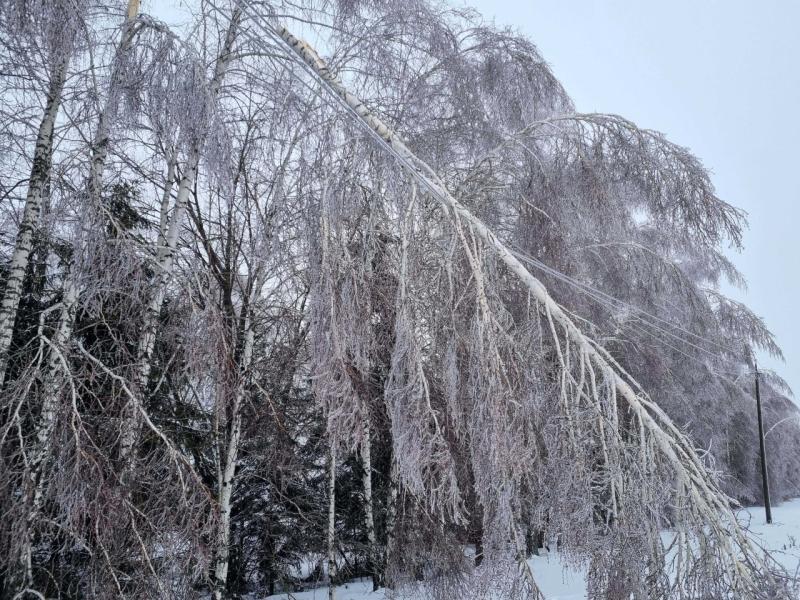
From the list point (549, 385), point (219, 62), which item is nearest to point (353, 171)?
point (549, 385)

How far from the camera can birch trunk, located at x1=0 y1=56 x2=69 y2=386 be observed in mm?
3809

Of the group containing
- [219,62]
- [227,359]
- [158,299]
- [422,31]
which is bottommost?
[227,359]

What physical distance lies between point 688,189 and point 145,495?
4.71m

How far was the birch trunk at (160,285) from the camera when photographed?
137 inches

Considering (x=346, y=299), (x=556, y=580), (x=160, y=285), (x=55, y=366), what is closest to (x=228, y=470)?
(x=55, y=366)

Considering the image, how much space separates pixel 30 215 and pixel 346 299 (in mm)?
2536

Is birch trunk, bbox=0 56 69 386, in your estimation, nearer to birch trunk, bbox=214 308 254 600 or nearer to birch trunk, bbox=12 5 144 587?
birch trunk, bbox=12 5 144 587

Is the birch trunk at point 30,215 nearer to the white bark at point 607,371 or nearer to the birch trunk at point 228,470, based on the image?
the birch trunk at point 228,470

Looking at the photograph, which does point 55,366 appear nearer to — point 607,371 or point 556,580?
point 607,371

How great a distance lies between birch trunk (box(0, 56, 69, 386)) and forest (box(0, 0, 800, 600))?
0.02 meters

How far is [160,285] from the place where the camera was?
3482 mm

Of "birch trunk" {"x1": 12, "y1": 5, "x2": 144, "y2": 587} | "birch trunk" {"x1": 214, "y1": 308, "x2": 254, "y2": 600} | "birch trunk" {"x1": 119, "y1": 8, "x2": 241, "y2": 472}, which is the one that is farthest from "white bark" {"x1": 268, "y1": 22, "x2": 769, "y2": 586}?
"birch trunk" {"x1": 214, "y1": 308, "x2": 254, "y2": 600}

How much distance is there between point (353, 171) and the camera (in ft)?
11.6

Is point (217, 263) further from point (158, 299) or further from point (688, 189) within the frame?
point (688, 189)
